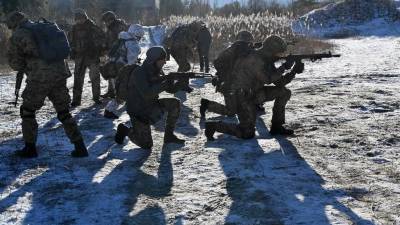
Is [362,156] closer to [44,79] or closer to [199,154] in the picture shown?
[199,154]

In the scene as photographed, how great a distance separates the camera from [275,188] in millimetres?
5203

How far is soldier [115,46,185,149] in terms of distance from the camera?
255 inches

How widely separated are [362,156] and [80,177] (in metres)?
3.37

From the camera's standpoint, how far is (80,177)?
18.8ft

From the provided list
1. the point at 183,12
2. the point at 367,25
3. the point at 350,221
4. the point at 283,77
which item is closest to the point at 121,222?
the point at 350,221

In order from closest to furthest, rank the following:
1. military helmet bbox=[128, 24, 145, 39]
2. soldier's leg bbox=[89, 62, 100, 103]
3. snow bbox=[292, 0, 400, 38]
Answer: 1. military helmet bbox=[128, 24, 145, 39]
2. soldier's leg bbox=[89, 62, 100, 103]
3. snow bbox=[292, 0, 400, 38]

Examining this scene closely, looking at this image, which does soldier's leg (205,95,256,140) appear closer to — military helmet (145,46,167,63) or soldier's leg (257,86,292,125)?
soldier's leg (257,86,292,125)

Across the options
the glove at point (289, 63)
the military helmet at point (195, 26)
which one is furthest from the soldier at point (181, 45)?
the glove at point (289, 63)

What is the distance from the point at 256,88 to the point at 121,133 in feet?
6.53

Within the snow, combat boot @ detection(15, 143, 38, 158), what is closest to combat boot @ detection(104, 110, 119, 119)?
combat boot @ detection(15, 143, 38, 158)

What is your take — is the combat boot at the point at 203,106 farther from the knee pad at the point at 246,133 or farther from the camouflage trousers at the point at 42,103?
the camouflage trousers at the point at 42,103

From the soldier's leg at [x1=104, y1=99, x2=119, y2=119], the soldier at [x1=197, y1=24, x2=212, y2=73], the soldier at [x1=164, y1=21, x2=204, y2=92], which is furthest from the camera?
the soldier at [x1=197, y1=24, x2=212, y2=73]

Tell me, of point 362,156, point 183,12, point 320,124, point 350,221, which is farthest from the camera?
point 183,12

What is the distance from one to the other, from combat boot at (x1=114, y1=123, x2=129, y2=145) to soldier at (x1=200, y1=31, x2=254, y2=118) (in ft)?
5.20
